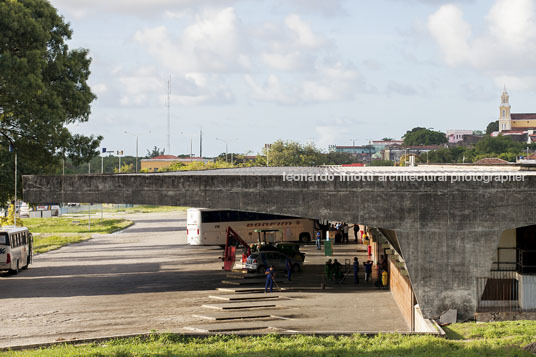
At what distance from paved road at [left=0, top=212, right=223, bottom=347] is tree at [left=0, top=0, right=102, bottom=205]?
7.06 m

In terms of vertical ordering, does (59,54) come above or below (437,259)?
above

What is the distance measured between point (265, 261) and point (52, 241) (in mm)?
30196

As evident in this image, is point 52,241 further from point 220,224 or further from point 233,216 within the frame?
point 233,216

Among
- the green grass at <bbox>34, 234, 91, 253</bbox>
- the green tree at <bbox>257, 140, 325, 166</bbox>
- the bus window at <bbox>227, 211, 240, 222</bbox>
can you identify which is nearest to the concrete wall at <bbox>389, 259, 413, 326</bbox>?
the bus window at <bbox>227, 211, 240, 222</bbox>

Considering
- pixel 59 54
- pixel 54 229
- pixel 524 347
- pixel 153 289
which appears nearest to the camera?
pixel 524 347

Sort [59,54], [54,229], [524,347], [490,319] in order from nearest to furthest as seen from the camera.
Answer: [524,347]
[490,319]
[59,54]
[54,229]

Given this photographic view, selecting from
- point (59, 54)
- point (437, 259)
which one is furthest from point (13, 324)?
point (59, 54)

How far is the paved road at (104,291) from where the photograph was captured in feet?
77.4

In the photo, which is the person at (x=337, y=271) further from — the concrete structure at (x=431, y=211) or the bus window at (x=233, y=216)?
the bus window at (x=233, y=216)

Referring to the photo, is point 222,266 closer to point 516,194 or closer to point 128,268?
point 128,268

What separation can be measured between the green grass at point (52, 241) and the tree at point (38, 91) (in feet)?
31.9

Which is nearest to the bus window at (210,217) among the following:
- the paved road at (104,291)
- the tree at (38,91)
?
the paved road at (104,291)

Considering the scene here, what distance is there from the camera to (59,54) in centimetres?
4419

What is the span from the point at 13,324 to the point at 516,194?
17927 millimetres
